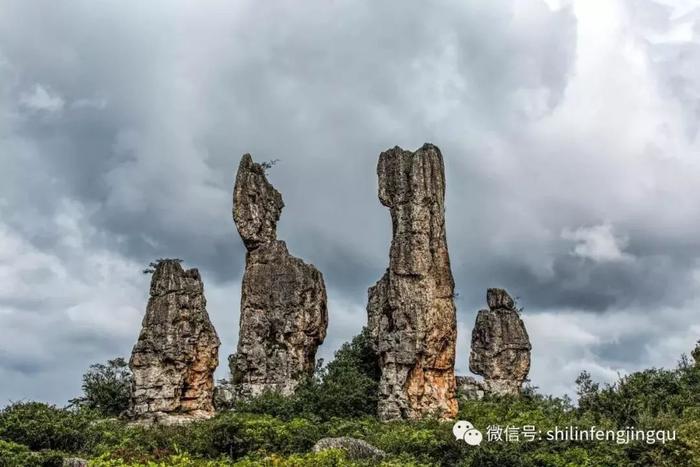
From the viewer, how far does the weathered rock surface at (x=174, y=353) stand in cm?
3912

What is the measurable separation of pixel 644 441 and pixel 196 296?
918 inches

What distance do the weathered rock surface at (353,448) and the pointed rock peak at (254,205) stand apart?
22248 mm

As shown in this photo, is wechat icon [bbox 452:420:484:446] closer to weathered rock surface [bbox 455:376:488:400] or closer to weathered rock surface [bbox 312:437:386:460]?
weathered rock surface [bbox 312:437:386:460]

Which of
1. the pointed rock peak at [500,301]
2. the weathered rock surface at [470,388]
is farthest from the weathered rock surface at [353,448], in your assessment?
the pointed rock peak at [500,301]

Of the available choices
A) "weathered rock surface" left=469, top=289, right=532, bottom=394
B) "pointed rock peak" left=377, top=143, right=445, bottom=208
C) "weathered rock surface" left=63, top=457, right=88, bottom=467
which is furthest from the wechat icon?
"weathered rock surface" left=469, top=289, right=532, bottom=394

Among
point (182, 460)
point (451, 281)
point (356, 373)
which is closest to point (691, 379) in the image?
point (451, 281)

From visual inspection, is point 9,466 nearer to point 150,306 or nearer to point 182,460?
point 182,460

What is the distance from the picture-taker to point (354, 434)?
31.5 m

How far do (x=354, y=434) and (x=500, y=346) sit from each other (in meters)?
19.2

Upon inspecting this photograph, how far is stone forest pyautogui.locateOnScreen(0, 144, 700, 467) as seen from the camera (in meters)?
25.0

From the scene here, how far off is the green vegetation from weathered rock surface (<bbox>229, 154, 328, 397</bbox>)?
325cm

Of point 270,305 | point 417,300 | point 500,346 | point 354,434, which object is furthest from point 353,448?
point 500,346

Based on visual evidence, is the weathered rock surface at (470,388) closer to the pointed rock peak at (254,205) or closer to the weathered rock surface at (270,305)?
the weathered rock surface at (270,305)

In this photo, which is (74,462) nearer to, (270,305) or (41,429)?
(41,429)
